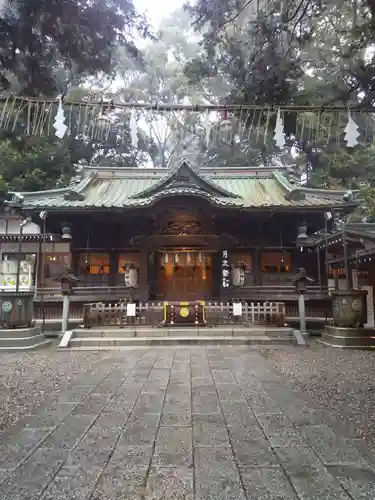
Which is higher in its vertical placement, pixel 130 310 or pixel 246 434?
pixel 130 310

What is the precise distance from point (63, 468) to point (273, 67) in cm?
648

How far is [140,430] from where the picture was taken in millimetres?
4211

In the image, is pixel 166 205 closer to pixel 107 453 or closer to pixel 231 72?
pixel 231 72

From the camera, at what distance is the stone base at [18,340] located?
10906 millimetres

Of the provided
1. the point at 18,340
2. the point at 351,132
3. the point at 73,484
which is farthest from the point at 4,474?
the point at 18,340

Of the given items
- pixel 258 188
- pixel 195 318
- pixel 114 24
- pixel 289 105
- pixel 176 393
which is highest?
pixel 258 188

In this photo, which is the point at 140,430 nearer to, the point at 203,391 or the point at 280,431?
the point at 280,431

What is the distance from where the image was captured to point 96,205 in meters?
15.9

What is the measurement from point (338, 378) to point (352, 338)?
4332mm

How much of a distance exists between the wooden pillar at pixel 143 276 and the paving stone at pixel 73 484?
12.7m

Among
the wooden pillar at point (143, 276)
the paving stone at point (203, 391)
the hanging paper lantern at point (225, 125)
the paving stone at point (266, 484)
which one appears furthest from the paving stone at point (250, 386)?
the wooden pillar at point (143, 276)

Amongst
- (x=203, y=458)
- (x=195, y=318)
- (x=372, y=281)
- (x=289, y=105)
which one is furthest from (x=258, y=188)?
(x=203, y=458)

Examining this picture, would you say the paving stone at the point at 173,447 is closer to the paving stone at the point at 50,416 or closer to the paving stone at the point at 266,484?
the paving stone at the point at 266,484

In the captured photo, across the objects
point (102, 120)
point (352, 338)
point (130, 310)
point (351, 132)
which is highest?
point (102, 120)
